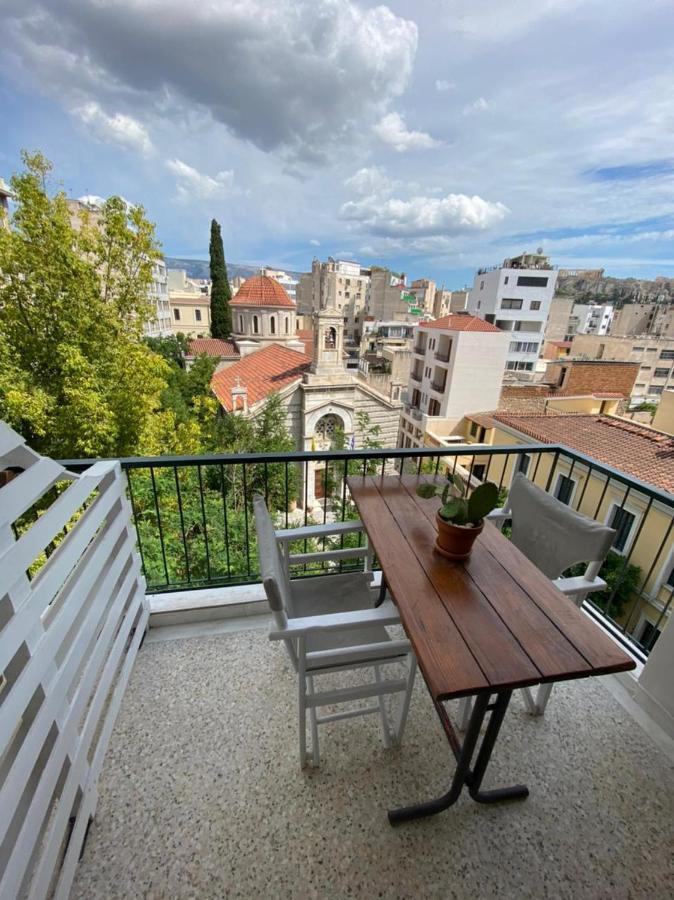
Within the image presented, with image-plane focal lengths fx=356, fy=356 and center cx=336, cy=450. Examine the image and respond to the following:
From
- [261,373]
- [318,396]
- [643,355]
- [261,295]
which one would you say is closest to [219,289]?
[261,295]

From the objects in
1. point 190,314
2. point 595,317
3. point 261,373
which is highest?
point 595,317

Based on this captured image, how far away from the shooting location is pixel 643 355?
1049 inches

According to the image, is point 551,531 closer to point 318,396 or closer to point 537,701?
point 537,701

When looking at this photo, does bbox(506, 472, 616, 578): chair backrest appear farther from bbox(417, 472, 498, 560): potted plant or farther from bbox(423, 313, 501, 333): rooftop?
bbox(423, 313, 501, 333): rooftop

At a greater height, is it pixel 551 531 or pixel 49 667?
pixel 551 531

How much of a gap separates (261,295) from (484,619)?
20.0m

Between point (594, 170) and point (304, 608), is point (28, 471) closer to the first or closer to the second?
point (304, 608)

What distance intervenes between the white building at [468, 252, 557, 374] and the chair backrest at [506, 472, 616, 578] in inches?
1023

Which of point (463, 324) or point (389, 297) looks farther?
point (389, 297)

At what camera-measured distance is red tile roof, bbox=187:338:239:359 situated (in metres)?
18.5

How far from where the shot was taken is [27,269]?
5.87 metres

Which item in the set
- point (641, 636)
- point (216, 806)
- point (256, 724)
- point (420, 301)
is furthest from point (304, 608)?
point (420, 301)

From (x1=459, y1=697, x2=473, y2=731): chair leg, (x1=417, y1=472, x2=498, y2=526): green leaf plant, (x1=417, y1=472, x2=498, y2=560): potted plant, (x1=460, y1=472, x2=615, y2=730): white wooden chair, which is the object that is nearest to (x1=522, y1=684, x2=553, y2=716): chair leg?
(x1=460, y1=472, x2=615, y2=730): white wooden chair

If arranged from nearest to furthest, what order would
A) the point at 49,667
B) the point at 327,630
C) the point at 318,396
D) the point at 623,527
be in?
the point at 49,667
the point at 327,630
the point at 623,527
the point at 318,396
